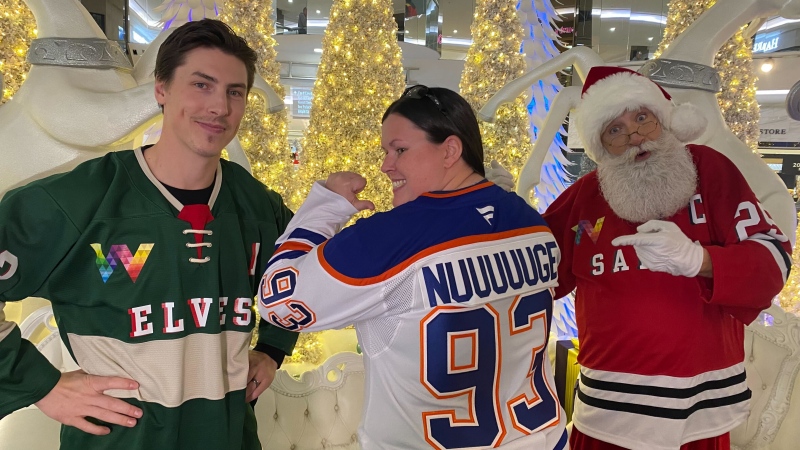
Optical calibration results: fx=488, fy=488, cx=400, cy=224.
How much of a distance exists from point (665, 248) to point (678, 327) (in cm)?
38

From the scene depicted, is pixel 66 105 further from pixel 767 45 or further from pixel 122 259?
pixel 767 45

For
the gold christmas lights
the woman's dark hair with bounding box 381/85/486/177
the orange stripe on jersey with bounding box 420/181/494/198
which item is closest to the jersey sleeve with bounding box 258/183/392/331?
the orange stripe on jersey with bounding box 420/181/494/198

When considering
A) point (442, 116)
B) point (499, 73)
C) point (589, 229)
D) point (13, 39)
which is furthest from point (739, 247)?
point (13, 39)

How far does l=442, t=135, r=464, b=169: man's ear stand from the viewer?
1.13 meters

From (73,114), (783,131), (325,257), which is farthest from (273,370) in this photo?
(783,131)

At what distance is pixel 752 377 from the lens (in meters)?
2.70

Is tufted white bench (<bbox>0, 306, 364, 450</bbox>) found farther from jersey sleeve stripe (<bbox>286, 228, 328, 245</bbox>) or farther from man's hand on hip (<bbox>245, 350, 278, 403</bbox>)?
jersey sleeve stripe (<bbox>286, 228, 328, 245</bbox>)

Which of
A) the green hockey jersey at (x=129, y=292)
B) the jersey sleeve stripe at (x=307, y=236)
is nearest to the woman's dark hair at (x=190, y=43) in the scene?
the green hockey jersey at (x=129, y=292)

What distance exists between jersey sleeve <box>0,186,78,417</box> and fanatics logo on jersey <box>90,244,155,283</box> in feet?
0.23

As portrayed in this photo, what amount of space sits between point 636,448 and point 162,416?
54.1 inches

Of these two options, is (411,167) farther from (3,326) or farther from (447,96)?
(3,326)

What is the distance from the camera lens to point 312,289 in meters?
0.99

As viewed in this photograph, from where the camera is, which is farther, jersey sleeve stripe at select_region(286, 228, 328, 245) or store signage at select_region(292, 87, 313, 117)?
store signage at select_region(292, 87, 313, 117)

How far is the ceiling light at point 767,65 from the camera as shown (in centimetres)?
689
